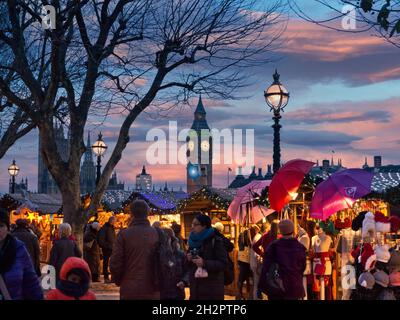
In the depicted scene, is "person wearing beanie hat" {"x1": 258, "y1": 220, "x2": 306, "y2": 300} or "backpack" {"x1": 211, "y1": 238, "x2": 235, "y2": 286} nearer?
"person wearing beanie hat" {"x1": 258, "y1": 220, "x2": 306, "y2": 300}

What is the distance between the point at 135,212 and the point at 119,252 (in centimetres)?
47

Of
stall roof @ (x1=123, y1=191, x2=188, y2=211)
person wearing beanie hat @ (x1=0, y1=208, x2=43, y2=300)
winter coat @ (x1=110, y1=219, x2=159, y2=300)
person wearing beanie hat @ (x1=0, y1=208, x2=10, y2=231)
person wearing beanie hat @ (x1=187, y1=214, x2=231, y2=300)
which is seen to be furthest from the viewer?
stall roof @ (x1=123, y1=191, x2=188, y2=211)

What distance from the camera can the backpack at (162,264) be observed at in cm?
776

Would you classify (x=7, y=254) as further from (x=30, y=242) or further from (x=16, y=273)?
(x=30, y=242)

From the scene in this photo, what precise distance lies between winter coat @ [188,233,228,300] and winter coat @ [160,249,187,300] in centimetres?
17

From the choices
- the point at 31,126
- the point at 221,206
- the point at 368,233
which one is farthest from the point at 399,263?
the point at 31,126

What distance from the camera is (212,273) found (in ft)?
27.9

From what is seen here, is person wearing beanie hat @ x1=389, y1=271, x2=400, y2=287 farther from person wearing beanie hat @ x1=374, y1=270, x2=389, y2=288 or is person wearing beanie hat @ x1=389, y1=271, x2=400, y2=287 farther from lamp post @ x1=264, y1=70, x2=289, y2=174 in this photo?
lamp post @ x1=264, y1=70, x2=289, y2=174

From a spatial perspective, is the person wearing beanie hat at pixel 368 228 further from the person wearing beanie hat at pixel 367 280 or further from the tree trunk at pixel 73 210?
the tree trunk at pixel 73 210

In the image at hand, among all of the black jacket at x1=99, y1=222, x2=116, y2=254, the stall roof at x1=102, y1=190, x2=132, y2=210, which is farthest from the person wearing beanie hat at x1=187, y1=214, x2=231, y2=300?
the stall roof at x1=102, y1=190, x2=132, y2=210

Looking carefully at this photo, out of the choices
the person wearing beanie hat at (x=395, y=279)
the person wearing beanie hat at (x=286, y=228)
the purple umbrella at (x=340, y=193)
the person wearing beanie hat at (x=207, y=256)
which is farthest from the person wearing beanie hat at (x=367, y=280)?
the purple umbrella at (x=340, y=193)

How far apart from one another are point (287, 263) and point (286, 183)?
268 inches

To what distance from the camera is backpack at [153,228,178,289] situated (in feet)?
25.5
